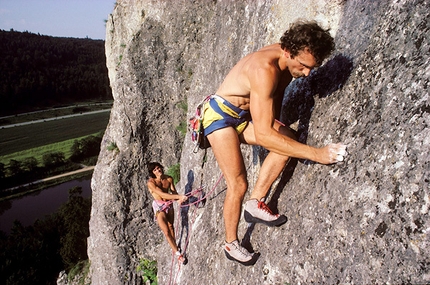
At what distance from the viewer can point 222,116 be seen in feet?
13.5

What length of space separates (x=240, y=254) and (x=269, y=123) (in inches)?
73.8

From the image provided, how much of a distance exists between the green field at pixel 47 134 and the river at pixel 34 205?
18234 mm

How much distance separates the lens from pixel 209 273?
5.41 m

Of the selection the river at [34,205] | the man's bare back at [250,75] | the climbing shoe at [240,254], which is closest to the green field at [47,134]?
the river at [34,205]

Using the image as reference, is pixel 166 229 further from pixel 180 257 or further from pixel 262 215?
pixel 262 215

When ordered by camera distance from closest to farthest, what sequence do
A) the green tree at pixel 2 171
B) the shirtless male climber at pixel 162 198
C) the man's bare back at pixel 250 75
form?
the man's bare back at pixel 250 75, the shirtless male climber at pixel 162 198, the green tree at pixel 2 171

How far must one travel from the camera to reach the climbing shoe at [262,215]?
3.71 meters

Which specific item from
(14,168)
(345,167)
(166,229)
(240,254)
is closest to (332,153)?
(345,167)

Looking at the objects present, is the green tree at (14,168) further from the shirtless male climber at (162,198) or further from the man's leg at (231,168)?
the man's leg at (231,168)

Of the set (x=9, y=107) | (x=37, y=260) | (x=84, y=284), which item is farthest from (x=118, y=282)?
(x=9, y=107)

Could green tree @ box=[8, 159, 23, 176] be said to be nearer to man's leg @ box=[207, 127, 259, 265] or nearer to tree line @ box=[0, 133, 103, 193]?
tree line @ box=[0, 133, 103, 193]

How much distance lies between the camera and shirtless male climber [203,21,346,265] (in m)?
3.14

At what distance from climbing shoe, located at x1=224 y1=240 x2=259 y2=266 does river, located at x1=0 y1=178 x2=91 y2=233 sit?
191 ft

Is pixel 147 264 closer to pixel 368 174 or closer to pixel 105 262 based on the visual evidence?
pixel 105 262
